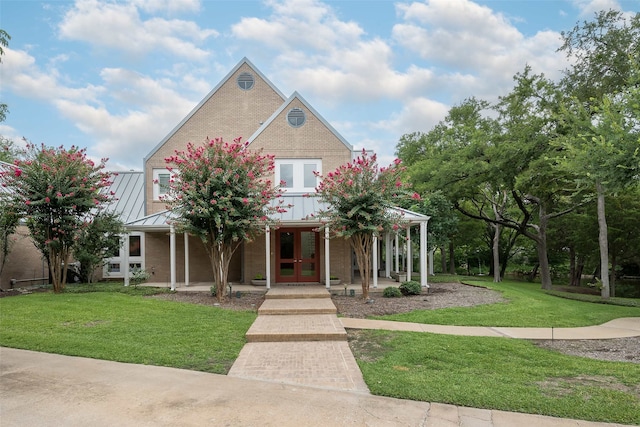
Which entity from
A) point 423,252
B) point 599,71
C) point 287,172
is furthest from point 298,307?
point 599,71

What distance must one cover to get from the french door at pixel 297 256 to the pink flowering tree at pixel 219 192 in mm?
4254

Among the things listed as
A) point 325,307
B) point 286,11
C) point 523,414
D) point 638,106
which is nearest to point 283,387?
point 523,414

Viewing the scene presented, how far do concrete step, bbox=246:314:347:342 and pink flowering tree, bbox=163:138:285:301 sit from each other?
355 centimetres


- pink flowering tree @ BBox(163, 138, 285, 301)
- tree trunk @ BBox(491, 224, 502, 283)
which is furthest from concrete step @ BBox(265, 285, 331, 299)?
tree trunk @ BBox(491, 224, 502, 283)

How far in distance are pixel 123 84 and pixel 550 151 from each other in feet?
60.6

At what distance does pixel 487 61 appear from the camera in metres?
18.2

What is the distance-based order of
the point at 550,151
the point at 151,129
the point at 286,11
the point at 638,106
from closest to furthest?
the point at 638,106 → the point at 286,11 → the point at 550,151 → the point at 151,129

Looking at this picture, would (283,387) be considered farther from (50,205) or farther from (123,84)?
(123,84)

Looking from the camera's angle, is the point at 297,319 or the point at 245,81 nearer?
the point at 297,319

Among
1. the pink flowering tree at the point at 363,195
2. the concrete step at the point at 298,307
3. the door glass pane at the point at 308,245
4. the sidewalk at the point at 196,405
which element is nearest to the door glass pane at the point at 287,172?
the door glass pane at the point at 308,245

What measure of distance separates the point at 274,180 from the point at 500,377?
13624 mm

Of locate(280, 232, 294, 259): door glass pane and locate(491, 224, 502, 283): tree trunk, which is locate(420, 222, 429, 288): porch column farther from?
locate(491, 224, 502, 283): tree trunk

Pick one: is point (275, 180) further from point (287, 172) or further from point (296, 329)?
point (296, 329)

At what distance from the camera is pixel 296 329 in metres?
8.70
